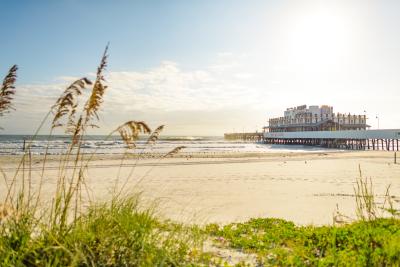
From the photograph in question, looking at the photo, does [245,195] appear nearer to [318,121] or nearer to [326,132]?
[326,132]

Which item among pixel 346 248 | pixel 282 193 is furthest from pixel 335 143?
pixel 346 248

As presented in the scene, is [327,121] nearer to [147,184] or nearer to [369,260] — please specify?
[147,184]

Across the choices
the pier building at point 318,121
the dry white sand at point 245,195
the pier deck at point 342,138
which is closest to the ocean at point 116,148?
the dry white sand at point 245,195

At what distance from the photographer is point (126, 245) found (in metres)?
3.64

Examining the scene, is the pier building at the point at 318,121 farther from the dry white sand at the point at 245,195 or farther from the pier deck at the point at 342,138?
the dry white sand at the point at 245,195

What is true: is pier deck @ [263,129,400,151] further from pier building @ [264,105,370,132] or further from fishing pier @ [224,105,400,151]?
pier building @ [264,105,370,132]

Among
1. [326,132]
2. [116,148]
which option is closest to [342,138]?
[326,132]

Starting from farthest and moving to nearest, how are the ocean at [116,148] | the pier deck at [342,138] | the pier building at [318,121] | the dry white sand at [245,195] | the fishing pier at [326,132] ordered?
the pier building at [318,121]
the fishing pier at [326,132]
the pier deck at [342,138]
the ocean at [116,148]
the dry white sand at [245,195]

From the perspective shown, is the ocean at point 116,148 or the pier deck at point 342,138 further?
the pier deck at point 342,138

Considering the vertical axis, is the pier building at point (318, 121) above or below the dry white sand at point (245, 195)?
above

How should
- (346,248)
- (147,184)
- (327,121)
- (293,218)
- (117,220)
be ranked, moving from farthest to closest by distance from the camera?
(327,121)
(147,184)
(293,218)
(346,248)
(117,220)

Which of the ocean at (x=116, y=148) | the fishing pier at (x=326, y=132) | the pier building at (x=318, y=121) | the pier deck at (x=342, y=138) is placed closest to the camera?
the ocean at (x=116, y=148)

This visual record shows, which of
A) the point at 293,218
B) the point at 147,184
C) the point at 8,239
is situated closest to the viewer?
the point at 8,239

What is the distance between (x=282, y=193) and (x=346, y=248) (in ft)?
20.8
